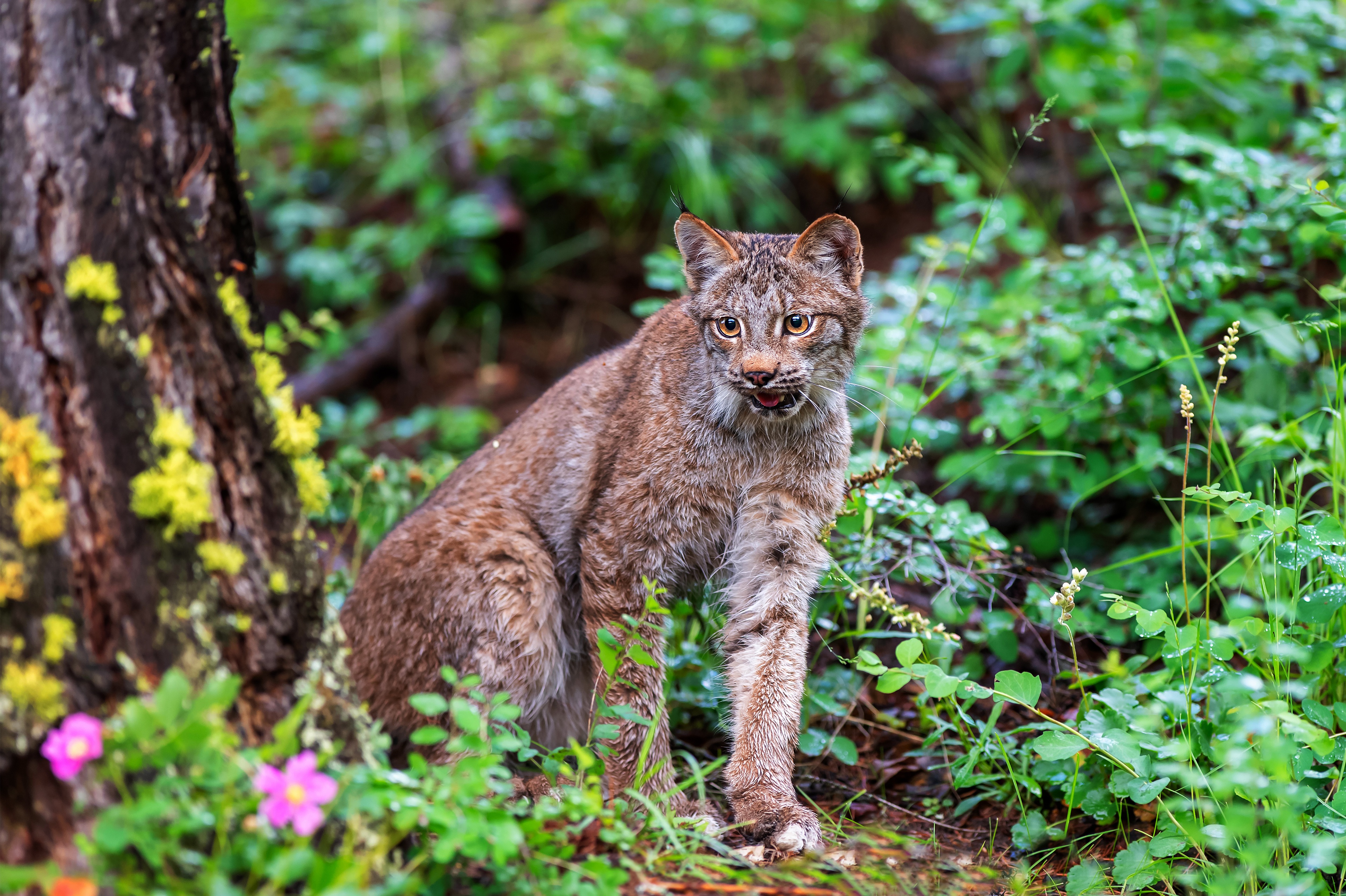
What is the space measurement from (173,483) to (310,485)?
429 millimetres

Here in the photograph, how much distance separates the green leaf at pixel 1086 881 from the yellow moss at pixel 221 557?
2.26 m

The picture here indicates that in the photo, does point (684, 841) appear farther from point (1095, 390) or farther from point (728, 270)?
point (1095, 390)

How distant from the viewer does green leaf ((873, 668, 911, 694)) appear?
9.48 ft

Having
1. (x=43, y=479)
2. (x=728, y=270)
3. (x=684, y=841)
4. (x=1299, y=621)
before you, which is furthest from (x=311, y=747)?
(x=1299, y=621)

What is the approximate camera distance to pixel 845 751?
3.55 meters

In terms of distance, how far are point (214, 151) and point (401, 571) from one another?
5.28 ft

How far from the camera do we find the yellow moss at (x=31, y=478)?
2.05m

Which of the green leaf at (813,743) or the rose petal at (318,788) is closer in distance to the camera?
the rose petal at (318,788)

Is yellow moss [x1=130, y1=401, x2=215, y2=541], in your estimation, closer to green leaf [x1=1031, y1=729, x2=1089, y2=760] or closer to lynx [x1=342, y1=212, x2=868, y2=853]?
lynx [x1=342, y1=212, x2=868, y2=853]

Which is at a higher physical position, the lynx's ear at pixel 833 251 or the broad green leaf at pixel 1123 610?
the lynx's ear at pixel 833 251

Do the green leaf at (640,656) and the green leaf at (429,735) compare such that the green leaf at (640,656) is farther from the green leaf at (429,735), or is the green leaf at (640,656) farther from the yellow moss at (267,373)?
the yellow moss at (267,373)

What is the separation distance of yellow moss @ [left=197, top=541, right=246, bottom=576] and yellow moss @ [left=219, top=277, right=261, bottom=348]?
49cm

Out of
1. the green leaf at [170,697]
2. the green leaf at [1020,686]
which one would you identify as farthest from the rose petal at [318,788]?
the green leaf at [1020,686]

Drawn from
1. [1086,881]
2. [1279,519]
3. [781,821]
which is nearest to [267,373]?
[781,821]
